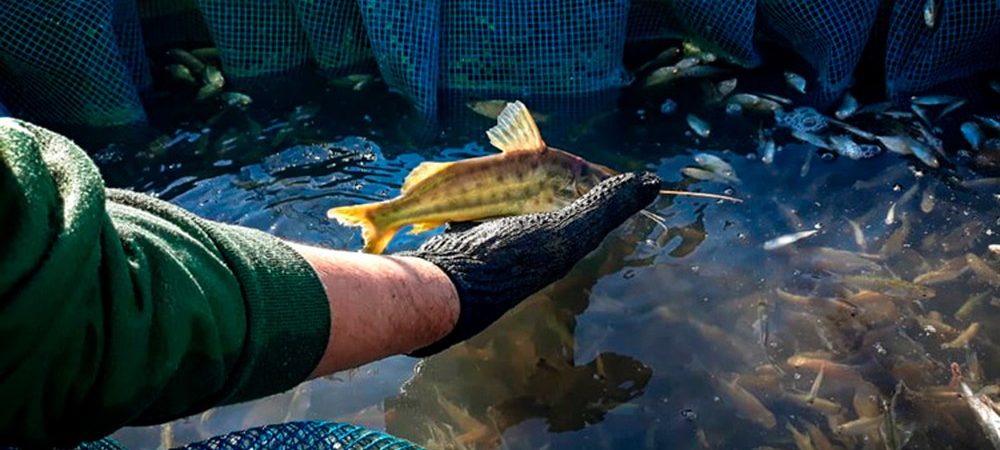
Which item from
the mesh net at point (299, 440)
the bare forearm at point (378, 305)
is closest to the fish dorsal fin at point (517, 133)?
the bare forearm at point (378, 305)

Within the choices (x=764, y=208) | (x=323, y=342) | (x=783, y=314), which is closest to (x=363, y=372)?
(x=323, y=342)

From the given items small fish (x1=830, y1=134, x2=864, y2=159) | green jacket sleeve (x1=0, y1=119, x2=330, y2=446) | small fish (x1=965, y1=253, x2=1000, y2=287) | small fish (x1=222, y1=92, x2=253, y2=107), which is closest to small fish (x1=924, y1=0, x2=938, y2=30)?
small fish (x1=830, y1=134, x2=864, y2=159)

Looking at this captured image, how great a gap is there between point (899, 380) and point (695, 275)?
1069 mm

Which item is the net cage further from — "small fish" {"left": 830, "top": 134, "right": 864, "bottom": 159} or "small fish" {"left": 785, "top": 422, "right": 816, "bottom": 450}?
"small fish" {"left": 785, "top": 422, "right": 816, "bottom": 450}

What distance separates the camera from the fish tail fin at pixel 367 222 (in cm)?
411

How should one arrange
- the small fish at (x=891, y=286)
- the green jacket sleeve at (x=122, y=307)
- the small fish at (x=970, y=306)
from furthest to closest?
the small fish at (x=891, y=286)
the small fish at (x=970, y=306)
the green jacket sleeve at (x=122, y=307)

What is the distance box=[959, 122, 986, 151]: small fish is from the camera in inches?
221

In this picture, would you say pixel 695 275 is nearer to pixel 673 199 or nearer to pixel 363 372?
pixel 673 199

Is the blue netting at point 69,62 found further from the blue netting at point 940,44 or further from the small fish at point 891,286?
the blue netting at point 940,44

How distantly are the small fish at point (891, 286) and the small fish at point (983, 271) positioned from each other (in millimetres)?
261

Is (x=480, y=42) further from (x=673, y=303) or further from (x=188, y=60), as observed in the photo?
(x=673, y=303)

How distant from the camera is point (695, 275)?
4.82 m

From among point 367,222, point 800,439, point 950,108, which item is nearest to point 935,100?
point 950,108

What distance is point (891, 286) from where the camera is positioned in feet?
15.2
